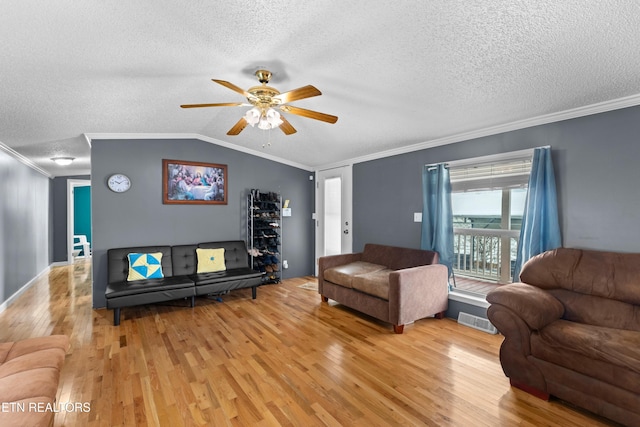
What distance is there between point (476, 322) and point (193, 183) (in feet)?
14.3

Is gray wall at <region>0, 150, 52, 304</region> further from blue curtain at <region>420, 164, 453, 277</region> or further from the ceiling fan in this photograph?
blue curtain at <region>420, 164, 453, 277</region>

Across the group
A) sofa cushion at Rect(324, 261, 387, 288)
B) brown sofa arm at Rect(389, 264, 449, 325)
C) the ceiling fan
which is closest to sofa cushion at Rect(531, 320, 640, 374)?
brown sofa arm at Rect(389, 264, 449, 325)

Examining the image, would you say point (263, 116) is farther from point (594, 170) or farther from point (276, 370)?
point (594, 170)

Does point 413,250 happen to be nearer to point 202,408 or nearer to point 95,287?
point 202,408

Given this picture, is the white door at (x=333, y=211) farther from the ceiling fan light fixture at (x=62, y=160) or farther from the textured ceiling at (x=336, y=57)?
the ceiling fan light fixture at (x=62, y=160)

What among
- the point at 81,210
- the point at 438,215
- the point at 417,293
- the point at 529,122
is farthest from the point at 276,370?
the point at 81,210

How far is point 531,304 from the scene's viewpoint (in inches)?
86.0

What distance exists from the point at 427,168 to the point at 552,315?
2.19 meters

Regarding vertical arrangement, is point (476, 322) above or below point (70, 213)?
below

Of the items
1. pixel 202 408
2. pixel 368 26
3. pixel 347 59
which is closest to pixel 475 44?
pixel 368 26

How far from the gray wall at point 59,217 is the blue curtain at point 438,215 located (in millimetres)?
8326

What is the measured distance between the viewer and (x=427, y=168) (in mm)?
3943

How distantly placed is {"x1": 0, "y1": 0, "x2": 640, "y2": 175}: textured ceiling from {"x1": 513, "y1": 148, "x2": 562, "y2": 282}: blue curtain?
52cm

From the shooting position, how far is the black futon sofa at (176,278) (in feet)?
11.4
